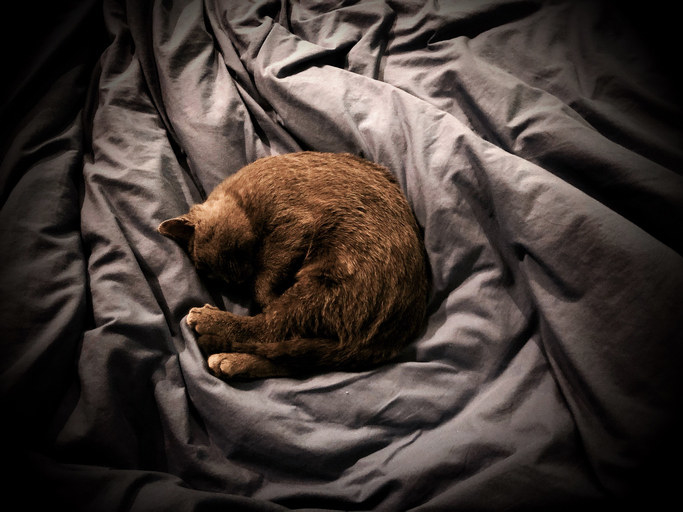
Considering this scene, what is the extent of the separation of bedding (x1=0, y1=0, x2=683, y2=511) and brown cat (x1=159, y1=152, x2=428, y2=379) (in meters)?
0.08

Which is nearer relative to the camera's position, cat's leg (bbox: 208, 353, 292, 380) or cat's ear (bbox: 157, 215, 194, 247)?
cat's leg (bbox: 208, 353, 292, 380)

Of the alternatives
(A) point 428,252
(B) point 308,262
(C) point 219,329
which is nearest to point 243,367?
(C) point 219,329

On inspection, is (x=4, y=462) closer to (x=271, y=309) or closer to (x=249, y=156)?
(x=271, y=309)

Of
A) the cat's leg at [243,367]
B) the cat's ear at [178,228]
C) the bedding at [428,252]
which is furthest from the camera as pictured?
the cat's ear at [178,228]

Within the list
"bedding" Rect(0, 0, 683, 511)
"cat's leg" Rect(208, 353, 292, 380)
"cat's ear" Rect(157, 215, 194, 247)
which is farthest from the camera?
"cat's ear" Rect(157, 215, 194, 247)

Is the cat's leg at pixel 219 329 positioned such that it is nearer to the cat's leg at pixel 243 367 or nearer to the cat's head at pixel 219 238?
the cat's leg at pixel 243 367

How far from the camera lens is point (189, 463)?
45.0 inches

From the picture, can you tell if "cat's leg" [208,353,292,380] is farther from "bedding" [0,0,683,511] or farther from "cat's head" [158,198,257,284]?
"cat's head" [158,198,257,284]

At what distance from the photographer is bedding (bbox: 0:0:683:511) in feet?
3.38

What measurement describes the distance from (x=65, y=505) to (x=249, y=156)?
1.33 meters

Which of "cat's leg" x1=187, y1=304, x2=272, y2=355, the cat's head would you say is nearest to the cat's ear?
the cat's head

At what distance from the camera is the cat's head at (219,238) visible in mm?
1421

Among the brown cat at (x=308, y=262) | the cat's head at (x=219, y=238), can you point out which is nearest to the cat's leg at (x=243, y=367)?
the brown cat at (x=308, y=262)

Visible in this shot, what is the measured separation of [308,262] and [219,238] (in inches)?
13.3
